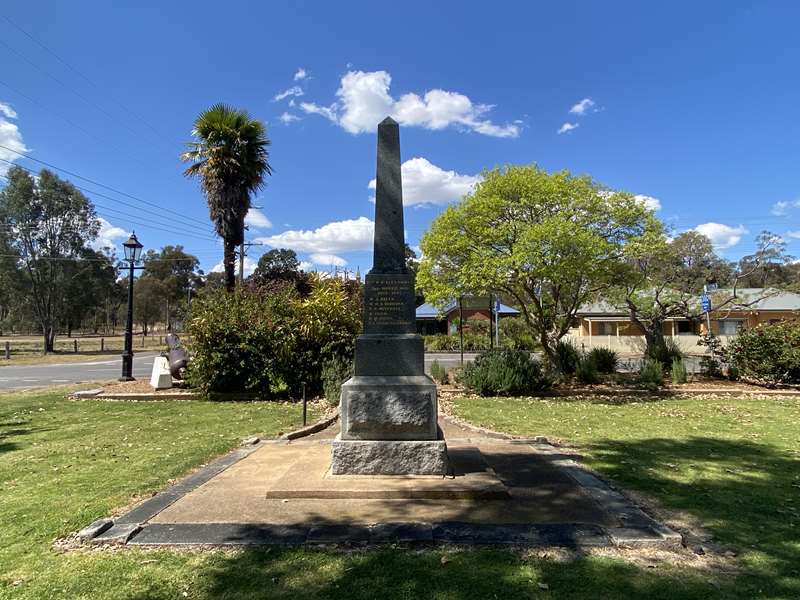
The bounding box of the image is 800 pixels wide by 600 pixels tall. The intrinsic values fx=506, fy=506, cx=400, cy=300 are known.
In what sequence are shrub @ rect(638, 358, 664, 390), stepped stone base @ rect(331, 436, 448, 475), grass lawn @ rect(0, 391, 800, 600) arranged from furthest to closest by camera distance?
1. shrub @ rect(638, 358, 664, 390)
2. stepped stone base @ rect(331, 436, 448, 475)
3. grass lawn @ rect(0, 391, 800, 600)

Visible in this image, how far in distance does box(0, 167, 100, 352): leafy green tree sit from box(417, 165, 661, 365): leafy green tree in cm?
3411

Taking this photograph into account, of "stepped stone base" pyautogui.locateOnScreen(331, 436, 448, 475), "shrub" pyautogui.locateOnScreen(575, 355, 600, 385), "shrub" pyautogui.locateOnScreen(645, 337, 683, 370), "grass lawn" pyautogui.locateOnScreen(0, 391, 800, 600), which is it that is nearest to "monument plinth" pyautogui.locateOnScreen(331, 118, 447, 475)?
"stepped stone base" pyautogui.locateOnScreen(331, 436, 448, 475)

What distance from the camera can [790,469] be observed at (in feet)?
19.5

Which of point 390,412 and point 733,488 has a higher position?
point 390,412

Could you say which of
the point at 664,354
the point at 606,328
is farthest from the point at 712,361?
the point at 606,328

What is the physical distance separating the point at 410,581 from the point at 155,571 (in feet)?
5.53

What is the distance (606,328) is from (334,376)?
32087mm

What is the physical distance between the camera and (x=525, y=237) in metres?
12.1

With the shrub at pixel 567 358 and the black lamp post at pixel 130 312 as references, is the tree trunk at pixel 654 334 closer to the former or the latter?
the shrub at pixel 567 358

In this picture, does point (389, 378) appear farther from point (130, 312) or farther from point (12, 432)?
point (130, 312)

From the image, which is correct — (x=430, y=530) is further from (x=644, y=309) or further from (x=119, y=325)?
(x=119, y=325)

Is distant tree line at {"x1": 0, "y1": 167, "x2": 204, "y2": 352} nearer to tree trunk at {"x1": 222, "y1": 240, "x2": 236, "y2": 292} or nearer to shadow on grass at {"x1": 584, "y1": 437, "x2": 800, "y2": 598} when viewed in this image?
tree trunk at {"x1": 222, "y1": 240, "x2": 236, "y2": 292}

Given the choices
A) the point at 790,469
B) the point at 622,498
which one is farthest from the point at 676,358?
the point at 622,498

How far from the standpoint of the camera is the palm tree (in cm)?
1827
